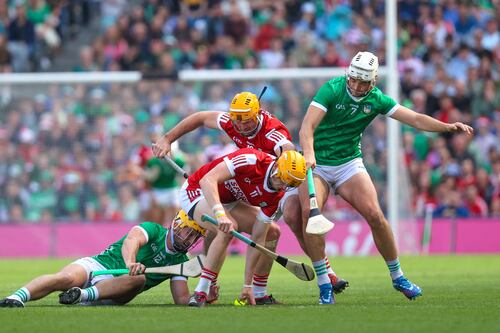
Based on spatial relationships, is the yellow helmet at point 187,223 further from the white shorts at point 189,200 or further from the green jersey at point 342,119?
the green jersey at point 342,119

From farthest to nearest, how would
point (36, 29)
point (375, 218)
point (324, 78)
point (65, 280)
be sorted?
point (36, 29)
point (324, 78)
point (375, 218)
point (65, 280)

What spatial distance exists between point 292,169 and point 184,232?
47.4 inches

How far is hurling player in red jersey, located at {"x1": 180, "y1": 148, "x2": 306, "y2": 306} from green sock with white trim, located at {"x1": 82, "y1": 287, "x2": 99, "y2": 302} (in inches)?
31.1

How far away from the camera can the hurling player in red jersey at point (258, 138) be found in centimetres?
1096

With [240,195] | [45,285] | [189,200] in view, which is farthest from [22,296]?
[240,195]

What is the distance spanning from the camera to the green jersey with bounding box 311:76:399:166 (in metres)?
11.2

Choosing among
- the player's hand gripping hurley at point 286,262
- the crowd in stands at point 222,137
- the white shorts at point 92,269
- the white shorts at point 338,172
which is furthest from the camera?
the crowd in stands at point 222,137

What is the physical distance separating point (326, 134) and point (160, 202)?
879 cm

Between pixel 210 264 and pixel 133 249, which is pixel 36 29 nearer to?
Answer: pixel 133 249

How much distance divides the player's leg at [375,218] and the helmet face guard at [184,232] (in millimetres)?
1430

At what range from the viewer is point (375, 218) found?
11.0 m

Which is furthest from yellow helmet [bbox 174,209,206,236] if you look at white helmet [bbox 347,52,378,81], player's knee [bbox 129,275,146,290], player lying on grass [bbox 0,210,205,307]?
white helmet [bbox 347,52,378,81]

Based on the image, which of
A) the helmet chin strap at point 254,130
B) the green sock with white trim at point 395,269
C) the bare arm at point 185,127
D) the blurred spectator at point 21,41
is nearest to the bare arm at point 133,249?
the bare arm at point 185,127

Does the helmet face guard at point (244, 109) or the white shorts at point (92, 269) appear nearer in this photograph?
the white shorts at point (92, 269)
